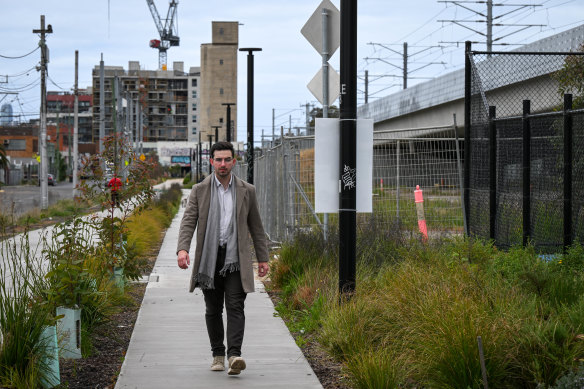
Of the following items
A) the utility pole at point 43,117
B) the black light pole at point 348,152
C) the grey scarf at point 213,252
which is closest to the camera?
the grey scarf at point 213,252

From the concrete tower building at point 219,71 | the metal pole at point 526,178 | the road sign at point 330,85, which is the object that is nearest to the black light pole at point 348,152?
the road sign at point 330,85

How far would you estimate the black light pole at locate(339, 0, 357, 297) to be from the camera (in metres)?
8.15

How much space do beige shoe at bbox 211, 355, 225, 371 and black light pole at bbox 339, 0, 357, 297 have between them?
1.69m

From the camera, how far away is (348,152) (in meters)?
8.18

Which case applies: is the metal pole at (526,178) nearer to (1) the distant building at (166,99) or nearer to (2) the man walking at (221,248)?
(2) the man walking at (221,248)

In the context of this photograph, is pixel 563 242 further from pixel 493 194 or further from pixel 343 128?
pixel 343 128

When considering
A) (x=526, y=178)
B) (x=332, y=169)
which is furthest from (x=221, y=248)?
(x=526, y=178)

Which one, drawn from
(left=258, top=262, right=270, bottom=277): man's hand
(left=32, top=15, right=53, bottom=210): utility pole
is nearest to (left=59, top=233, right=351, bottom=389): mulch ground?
(left=258, top=262, right=270, bottom=277): man's hand

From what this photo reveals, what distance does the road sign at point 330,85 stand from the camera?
11164mm

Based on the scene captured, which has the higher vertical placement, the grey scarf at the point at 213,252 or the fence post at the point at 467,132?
the fence post at the point at 467,132

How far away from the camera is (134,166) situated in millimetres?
11930

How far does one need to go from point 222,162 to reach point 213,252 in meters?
0.73

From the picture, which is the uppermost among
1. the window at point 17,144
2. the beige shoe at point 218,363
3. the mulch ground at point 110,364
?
the window at point 17,144

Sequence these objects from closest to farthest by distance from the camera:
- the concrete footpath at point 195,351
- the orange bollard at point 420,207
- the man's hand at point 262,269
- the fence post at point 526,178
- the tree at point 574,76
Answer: the concrete footpath at point 195,351 < the man's hand at point 262,269 < the fence post at point 526,178 < the orange bollard at point 420,207 < the tree at point 574,76
